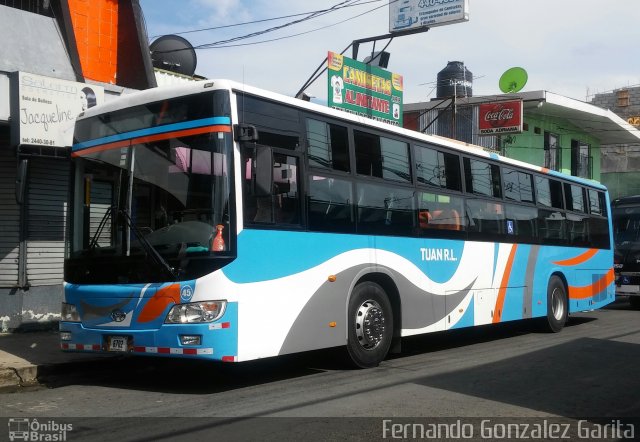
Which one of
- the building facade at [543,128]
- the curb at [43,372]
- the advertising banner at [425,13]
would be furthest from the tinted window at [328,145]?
the building facade at [543,128]

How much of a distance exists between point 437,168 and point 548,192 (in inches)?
162

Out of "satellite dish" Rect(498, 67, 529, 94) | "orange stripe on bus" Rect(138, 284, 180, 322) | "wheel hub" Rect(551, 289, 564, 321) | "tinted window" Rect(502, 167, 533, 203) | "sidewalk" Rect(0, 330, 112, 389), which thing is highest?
"satellite dish" Rect(498, 67, 529, 94)

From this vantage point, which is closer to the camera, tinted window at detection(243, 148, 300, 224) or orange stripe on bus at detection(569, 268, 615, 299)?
tinted window at detection(243, 148, 300, 224)

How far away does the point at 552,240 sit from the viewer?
13172 mm

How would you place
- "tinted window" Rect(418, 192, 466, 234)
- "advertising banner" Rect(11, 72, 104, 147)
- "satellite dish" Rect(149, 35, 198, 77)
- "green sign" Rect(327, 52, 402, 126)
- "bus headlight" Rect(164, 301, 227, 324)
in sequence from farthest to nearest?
"green sign" Rect(327, 52, 402, 126) → "satellite dish" Rect(149, 35, 198, 77) → "advertising banner" Rect(11, 72, 104, 147) → "tinted window" Rect(418, 192, 466, 234) → "bus headlight" Rect(164, 301, 227, 324)

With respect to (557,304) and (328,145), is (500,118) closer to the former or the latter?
(557,304)

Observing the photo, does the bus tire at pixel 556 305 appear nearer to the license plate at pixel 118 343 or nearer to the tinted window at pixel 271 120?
the tinted window at pixel 271 120

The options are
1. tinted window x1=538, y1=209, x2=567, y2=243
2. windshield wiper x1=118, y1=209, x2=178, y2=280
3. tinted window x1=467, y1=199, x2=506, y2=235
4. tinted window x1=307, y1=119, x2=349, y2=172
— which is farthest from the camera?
tinted window x1=538, y1=209, x2=567, y2=243

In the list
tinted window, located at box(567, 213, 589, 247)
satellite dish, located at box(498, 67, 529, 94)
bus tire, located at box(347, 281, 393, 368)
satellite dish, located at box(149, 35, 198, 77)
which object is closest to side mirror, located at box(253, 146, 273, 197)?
bus tire, located at box(347, 281, 393, 368)

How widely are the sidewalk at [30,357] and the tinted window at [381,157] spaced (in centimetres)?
408

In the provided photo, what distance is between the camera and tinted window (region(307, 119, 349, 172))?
7906 millimetres

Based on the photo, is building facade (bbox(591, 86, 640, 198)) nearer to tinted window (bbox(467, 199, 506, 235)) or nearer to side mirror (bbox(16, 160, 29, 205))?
tinted window (bbox(467, 199, 506, 235))

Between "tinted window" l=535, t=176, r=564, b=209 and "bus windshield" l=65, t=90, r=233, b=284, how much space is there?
7.87 metres

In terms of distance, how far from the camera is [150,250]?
273 inches
